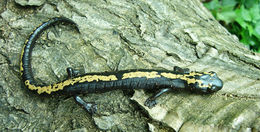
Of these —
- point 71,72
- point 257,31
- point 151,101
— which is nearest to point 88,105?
point 71,72

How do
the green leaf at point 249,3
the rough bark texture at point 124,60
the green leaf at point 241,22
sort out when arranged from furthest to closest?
1. the green leaf at point 249,3
2. the green leaf at point 241,22
3. the rough bark texture at point 124,60

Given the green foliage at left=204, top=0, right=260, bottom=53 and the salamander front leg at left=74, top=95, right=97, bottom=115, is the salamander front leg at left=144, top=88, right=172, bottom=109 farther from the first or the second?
the green foliage at left=204, top=0, right=260, bottom=53

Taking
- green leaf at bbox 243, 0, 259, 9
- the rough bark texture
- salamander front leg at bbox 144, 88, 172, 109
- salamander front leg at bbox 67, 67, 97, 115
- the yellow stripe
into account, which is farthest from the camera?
green leaf at bbox 243, 0, 259, 9

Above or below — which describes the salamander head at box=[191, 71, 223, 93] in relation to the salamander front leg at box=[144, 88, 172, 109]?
above

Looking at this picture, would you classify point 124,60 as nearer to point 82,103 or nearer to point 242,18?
point 82,103

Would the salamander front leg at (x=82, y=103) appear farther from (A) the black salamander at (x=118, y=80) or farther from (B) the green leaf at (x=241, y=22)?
(B) the green leaf at (x=241, y=22)

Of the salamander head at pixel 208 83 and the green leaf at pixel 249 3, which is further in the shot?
the green leaf at pixel 249 3

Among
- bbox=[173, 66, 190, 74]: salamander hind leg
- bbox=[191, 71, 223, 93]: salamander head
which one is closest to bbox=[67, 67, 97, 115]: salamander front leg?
bbox=[173, 66, 190, 74]: salamander hind leg

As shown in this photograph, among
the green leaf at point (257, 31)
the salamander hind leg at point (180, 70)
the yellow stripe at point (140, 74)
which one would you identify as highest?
the green leaf at point (257, 31)

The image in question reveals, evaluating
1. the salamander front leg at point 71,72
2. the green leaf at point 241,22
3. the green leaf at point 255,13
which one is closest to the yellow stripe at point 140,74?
the salamander front leg at point 71,72
